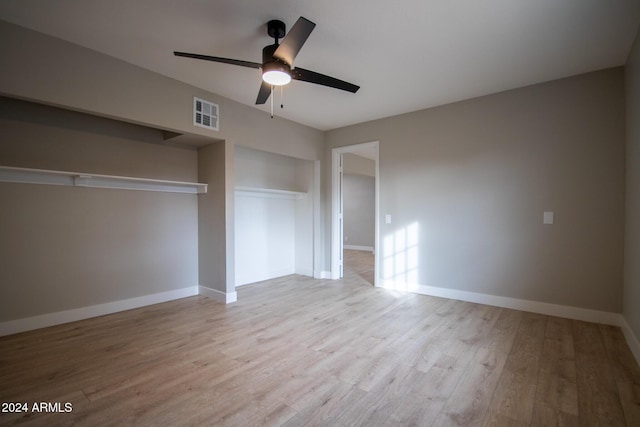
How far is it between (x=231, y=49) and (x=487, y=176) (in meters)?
3.40

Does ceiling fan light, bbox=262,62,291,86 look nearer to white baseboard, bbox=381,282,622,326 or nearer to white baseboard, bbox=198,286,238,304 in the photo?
white baseboard, bbox=198,286,238,304

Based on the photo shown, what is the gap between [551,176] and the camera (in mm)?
3445

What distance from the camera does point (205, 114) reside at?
12.2 feet

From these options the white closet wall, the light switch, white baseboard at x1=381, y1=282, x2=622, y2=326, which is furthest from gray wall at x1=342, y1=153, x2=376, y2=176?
the light switch

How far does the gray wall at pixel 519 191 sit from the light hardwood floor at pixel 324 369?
21.4 inches

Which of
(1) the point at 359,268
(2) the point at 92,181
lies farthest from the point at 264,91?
(1) the point at 359,268

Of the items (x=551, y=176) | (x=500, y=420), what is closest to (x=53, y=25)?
(x=500, y=420)

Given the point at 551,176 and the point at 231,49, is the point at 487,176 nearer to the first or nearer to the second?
the point at 551,176

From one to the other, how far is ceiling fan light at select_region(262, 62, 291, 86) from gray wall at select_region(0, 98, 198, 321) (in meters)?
2.37

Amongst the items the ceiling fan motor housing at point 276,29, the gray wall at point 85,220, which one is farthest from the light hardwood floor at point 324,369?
the ceiling fan motor housing at point 276,29

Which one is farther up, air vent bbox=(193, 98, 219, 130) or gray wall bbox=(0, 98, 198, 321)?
air vent bbox=(193, 98, 219, 130)

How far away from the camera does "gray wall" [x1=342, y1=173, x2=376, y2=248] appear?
9.52 m

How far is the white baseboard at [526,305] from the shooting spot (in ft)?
10.4

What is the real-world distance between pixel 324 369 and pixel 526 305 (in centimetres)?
280
